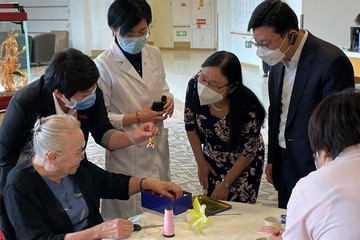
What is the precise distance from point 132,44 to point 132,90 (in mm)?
263

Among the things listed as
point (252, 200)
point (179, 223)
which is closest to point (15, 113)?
point (179, 223)

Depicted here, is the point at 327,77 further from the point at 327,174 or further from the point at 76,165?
the point at 76,165

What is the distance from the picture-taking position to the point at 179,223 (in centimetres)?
208

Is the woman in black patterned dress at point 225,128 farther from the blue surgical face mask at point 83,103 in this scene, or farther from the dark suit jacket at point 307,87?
the blue surgical face mask at point 83,103

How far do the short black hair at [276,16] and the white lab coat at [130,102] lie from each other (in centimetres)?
75

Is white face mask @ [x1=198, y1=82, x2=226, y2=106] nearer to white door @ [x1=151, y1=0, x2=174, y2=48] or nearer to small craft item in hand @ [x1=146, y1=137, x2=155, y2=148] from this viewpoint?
small craft item in hand @ [x1=146, y1=137, x2=155, y2=148]

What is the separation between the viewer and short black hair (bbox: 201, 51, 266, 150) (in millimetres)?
2555

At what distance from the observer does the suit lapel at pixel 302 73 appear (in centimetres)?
223

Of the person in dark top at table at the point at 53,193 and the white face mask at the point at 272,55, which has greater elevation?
the white face mask at the point at 272,55

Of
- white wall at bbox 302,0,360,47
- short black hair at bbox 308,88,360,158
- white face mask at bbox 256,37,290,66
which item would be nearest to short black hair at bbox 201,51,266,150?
white face mask at bbox 256,37,290,66

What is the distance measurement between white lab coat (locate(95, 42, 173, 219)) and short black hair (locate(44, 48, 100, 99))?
19.8 inches

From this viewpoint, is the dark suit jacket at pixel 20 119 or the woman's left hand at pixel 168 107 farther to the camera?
the woman's left hand at pixel 168 107

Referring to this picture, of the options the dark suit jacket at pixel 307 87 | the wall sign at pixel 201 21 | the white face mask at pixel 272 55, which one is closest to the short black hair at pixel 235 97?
the dark suit jacket at pixel 307 87

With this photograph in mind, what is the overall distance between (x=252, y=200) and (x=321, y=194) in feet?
4.91
